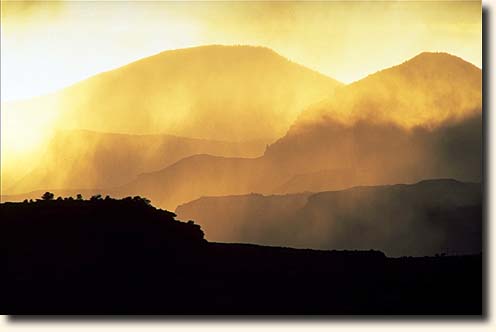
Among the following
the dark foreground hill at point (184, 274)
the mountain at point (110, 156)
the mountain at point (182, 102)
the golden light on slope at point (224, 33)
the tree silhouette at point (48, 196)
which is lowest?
the dark foreground hill at point (184, 274)

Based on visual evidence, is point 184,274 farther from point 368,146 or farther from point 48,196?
point 368,146

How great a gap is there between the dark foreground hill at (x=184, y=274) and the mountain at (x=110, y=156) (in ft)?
0.50

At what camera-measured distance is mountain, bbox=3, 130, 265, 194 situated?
13.0 feet

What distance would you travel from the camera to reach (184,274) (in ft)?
12.6

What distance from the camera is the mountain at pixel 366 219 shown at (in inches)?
151

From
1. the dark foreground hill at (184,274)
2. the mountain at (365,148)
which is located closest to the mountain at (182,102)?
the mountain at (365,148)

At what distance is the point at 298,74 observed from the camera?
398 centimetres

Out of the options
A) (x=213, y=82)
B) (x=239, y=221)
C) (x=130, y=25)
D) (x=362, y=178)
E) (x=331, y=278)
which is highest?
(x=130, y=25)

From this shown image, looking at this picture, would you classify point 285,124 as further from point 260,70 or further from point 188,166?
point 188,166

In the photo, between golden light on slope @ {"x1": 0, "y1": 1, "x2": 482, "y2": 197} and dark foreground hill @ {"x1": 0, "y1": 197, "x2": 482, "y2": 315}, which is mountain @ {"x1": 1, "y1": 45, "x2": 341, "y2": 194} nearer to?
golden light on slope @ {"x1": 0, "y1": 1, "x2": 482, "y2": 197}

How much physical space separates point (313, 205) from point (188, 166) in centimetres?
79

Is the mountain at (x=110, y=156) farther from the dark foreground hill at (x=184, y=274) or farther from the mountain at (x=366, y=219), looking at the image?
the mountain at (x=366, y=219)
